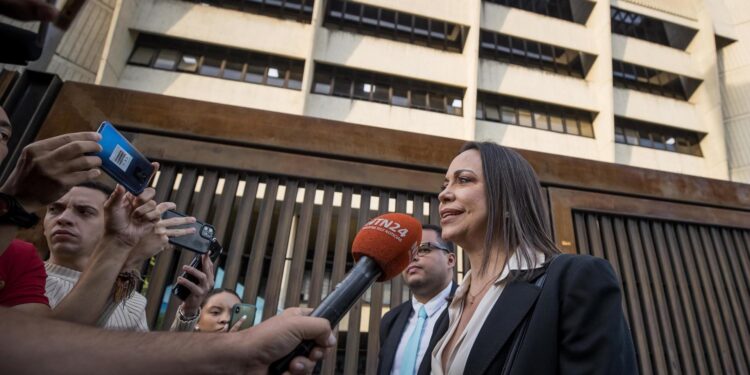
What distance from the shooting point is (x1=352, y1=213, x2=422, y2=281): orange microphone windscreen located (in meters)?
0.99

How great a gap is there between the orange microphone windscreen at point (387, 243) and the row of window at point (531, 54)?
45.9 feet

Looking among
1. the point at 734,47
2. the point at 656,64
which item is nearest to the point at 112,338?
the point at 656,64

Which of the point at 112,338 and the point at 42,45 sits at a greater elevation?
the point at 42,45

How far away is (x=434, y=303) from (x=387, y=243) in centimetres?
163

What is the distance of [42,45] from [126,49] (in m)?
12.4

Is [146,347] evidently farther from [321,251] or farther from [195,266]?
[321,251]

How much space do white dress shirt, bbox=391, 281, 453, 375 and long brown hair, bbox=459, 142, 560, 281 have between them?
40.1 inches

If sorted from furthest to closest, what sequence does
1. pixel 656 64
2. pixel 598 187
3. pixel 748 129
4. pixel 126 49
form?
pixel 656 64
pixel 748 129
pixel 126 49
pixel 598 187

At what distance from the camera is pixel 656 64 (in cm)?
1466

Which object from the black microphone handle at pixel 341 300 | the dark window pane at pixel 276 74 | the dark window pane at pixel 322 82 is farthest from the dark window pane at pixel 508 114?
the black microphone handle at pixel 341 300

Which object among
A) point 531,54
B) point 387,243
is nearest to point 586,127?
point 531,54

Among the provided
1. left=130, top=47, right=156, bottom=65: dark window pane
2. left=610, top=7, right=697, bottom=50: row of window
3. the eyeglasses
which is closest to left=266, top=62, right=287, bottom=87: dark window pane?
left=130, top=47, right=156, bottom=65: dark window pane

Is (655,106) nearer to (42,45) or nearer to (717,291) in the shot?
(717,291)

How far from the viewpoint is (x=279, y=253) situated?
6.70 feet
